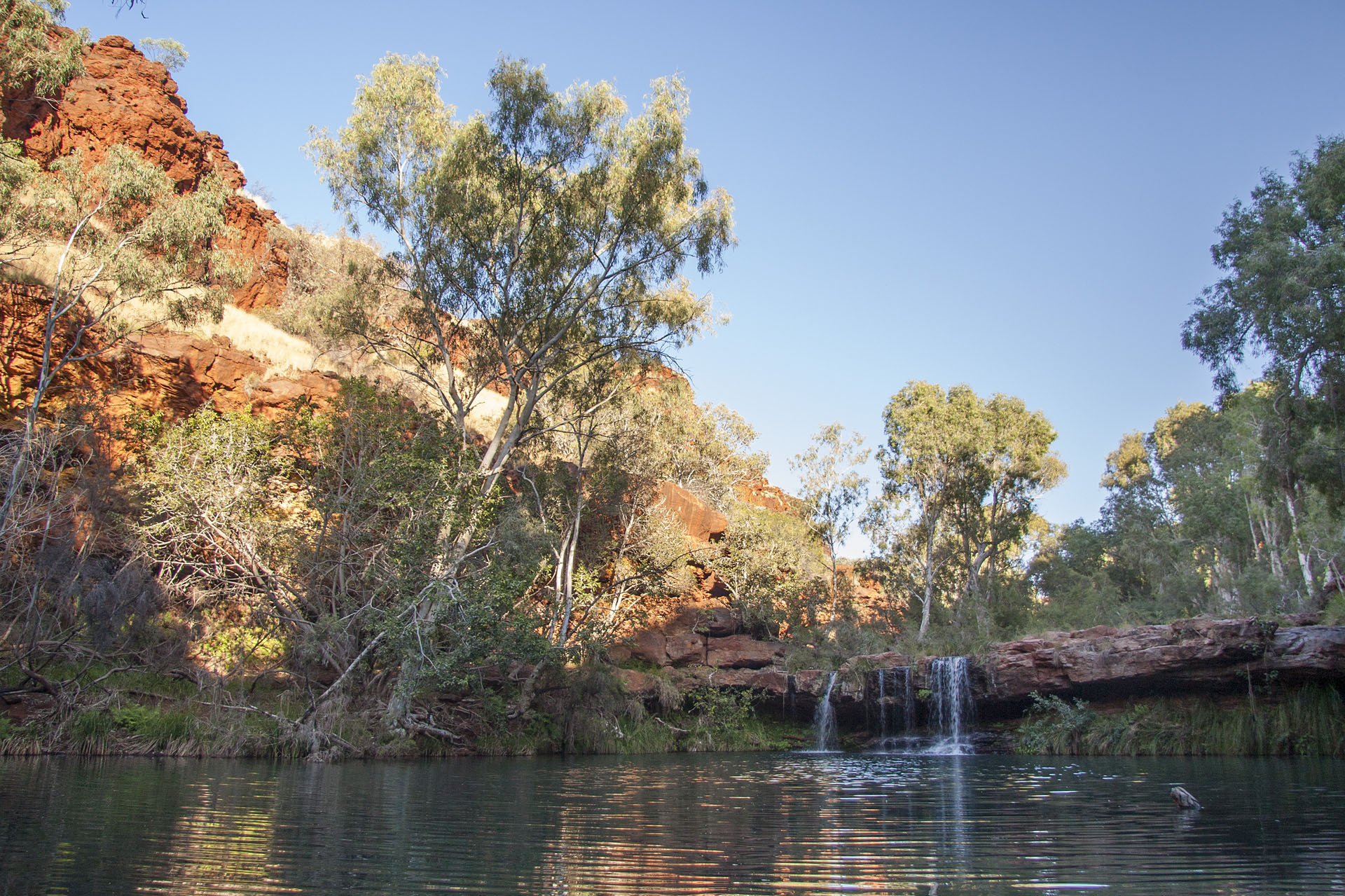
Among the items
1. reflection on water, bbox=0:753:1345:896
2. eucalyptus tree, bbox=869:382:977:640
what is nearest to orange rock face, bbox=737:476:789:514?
eucalyptus tree, bbox=869:382:977:640

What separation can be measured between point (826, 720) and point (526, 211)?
17.7 meters

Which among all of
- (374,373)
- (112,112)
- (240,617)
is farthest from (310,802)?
(112,112)

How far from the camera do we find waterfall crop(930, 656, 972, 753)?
24422 millimetres

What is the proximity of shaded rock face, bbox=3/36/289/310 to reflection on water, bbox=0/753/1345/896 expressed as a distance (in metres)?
25.1

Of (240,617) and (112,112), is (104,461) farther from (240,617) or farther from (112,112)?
(112,112)

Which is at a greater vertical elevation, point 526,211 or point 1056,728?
point 526,211

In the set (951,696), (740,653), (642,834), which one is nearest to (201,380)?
(740,653)

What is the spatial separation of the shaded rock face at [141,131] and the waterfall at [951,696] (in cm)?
2733

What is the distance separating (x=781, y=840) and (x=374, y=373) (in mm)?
31295

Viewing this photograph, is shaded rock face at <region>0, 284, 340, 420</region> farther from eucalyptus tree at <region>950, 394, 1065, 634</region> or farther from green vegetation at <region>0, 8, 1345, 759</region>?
eucalyptus tree at <region>950, 394, 1065, 634</region>

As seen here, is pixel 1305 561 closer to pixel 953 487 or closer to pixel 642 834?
pixel 953 487

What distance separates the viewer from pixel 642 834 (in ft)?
22.8

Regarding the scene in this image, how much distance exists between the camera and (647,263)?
2377 cm

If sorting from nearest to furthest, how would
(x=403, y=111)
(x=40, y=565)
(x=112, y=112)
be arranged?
1. (x=40, y=565)
2. (x=403, y=111)
3. (x=112, y=112)
